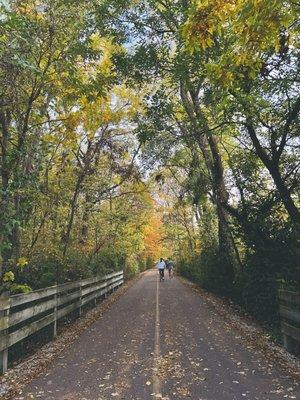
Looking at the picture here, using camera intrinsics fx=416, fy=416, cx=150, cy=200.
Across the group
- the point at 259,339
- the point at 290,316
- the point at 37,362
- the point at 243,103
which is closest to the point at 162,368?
the point at 37,362

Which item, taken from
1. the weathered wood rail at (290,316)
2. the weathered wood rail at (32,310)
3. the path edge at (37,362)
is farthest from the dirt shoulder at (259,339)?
the weathered wood rail at (32,310)

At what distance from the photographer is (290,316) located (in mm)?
7895

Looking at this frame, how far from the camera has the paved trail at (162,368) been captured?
5.80 m

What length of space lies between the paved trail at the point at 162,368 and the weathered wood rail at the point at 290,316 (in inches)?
27.0

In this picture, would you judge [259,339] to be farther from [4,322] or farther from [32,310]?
[4,322]

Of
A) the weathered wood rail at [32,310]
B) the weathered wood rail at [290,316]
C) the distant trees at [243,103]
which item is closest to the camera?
the distant trees at [243,103]

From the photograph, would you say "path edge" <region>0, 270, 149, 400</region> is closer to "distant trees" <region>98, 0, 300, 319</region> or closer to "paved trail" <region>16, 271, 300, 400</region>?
"paved trail" <region>16, 271, 300, 400</region>

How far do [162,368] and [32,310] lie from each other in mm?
3021

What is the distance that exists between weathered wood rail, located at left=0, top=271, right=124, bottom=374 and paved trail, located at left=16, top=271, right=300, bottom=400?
2.72 feet

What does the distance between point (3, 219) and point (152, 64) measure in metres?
8.58

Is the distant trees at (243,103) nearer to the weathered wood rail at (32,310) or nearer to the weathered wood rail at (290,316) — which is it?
the weathered wood rail at (290,316)

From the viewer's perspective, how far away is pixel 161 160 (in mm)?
23047

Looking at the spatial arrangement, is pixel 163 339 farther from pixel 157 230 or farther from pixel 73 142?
pixel 157 230

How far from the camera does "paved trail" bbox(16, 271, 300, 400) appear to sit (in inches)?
228
